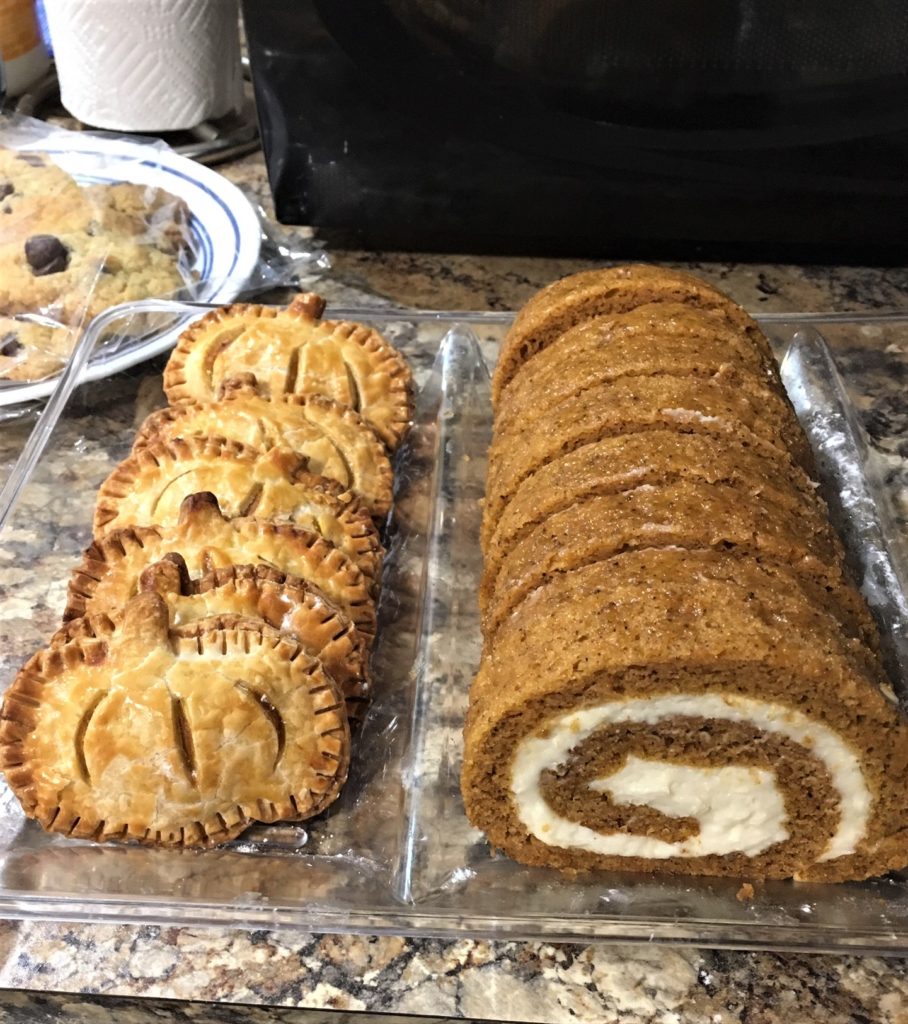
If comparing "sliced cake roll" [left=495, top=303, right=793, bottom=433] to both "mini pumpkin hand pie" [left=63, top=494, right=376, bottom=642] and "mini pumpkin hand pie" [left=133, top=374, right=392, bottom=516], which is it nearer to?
"mini pumpkin hand pie" [left=133, top=374, right=392, bottom=516]

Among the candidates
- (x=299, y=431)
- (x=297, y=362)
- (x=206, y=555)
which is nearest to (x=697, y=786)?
(x=206, y=555)

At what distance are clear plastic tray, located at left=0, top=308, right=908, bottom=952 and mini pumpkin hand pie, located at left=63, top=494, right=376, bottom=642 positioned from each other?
149 millimetres

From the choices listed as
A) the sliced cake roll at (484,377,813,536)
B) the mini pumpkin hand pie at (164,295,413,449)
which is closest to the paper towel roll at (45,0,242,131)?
the mini pumpkin hand pie at (164,295,413,449)

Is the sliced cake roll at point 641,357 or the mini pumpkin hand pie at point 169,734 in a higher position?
the sliced cake roll at point 641,357

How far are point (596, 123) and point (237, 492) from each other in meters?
1.00

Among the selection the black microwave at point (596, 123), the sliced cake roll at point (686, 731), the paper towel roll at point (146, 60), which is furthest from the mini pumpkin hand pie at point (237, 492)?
the paper towel roll at point (146, 60)

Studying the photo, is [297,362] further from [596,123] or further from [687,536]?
[687,536]

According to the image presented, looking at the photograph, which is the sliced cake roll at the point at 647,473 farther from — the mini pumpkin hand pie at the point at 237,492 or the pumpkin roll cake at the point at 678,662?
the mini pumpkin hand pie at the point at 237,492

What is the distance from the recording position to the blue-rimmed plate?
227cm

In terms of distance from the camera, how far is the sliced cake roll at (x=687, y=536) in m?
1.25

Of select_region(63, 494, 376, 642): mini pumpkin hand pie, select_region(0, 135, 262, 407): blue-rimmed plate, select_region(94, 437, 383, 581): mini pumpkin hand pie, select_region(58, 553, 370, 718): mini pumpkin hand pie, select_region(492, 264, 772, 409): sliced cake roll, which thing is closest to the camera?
select_region(58, 553, 370, 718): mini pumpkin hand pie

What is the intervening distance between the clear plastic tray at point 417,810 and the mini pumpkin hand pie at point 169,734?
2.2 inches

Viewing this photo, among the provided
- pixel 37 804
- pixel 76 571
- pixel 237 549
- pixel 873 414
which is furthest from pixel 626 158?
pixel 37 804

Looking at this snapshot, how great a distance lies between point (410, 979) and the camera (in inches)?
48.8
